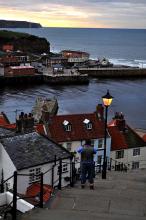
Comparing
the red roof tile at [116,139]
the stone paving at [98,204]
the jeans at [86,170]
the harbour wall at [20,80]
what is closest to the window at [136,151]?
the red roof tile at [116,139]

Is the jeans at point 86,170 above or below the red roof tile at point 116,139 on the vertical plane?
above

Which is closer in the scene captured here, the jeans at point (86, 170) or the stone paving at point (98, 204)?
the stone paving at point (98, 204)

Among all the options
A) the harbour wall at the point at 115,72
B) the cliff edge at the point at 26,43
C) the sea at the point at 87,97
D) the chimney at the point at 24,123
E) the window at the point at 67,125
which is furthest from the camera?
the cliff edge at the point at 26,43

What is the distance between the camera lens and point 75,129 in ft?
116

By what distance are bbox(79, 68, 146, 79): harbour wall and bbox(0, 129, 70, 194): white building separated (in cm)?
10644

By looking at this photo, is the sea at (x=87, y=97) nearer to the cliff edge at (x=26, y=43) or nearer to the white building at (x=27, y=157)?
the white building at (x=27, y=157)

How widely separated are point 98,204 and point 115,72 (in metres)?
123

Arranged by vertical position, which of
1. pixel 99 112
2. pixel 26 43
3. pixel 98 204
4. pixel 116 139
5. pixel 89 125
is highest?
pixel 26 43

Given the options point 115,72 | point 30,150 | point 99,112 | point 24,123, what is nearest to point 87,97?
point 115,72

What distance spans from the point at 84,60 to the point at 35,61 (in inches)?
783

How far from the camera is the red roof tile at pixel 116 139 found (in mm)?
35375

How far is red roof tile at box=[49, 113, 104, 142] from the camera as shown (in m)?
34.7

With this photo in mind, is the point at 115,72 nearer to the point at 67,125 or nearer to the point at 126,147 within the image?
Result: the point at 126,147

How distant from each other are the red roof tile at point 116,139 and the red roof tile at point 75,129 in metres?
0.82
